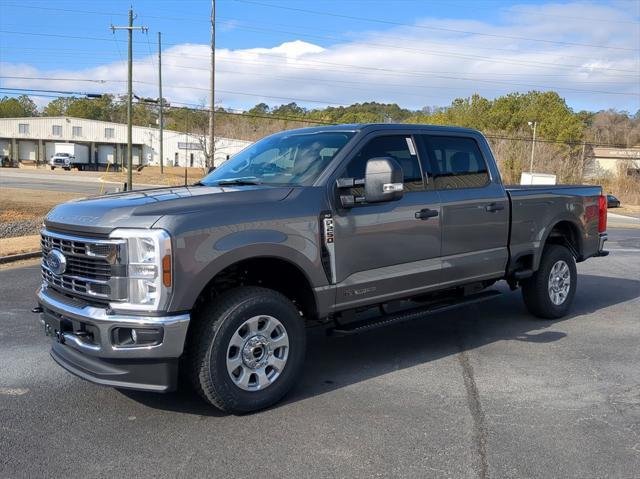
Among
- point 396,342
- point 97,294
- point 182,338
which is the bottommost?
point 396,342

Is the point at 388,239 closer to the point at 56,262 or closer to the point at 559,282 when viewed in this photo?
the point at 56,262

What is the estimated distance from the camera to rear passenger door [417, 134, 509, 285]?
18.8 feet

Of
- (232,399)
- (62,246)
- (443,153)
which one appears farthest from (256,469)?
(443,153)

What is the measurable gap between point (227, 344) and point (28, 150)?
337ft

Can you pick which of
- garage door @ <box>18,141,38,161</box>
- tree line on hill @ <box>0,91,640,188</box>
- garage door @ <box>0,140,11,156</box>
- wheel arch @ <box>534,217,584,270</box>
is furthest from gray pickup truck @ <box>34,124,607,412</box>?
garage door @ <box>0,140,11,156</box>

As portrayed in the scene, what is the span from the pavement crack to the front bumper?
77.7 inches

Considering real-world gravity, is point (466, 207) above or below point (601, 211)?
above

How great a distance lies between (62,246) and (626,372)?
4.77 meters

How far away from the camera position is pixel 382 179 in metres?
4.67

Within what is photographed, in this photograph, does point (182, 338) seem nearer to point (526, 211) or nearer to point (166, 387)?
point (166, 387)

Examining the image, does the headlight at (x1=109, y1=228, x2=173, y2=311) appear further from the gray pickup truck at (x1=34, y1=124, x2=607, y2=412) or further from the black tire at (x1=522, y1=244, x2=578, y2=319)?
the black tire at (x1=522, y1=244, x2=578, y2=319)

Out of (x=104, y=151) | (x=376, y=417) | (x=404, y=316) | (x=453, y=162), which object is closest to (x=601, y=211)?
(x=453, y=162)

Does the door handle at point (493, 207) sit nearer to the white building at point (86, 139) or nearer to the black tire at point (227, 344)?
the black tire at point (227, 344)

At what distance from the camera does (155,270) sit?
3854mm
